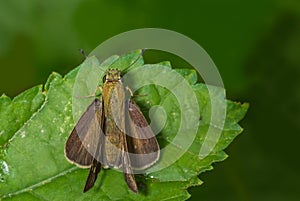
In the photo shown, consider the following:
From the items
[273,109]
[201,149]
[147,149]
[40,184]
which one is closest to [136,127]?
[147,149]

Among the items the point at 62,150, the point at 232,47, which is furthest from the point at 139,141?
the point at 232,47

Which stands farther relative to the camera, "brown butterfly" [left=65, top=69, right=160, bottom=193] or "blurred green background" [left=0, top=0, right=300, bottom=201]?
"blurred green background" [left=0, top=0, right=300, bottom=201]

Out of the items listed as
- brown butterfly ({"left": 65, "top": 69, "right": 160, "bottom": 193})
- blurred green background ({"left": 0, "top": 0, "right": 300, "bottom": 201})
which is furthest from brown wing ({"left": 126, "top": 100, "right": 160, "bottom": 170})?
blurred green background ({"left": 0, "top": 0, "right": 300, "bottom": 201})

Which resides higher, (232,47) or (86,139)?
(86,139)

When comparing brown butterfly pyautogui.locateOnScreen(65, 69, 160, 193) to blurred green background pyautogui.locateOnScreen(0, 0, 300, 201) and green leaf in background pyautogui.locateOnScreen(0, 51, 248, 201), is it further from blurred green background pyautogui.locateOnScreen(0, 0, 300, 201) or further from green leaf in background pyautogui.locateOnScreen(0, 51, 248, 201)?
blurred green background pyautogui.locateOnScreen(0, 0, 300, 201)

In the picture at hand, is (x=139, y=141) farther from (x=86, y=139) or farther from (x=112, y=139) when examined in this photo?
(x=86, y=139)

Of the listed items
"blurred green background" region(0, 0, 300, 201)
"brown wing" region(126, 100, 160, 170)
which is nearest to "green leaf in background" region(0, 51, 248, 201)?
"brown wing" region(126, 100, 160, 170)

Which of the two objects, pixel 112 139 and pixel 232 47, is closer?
pixel 112 139
